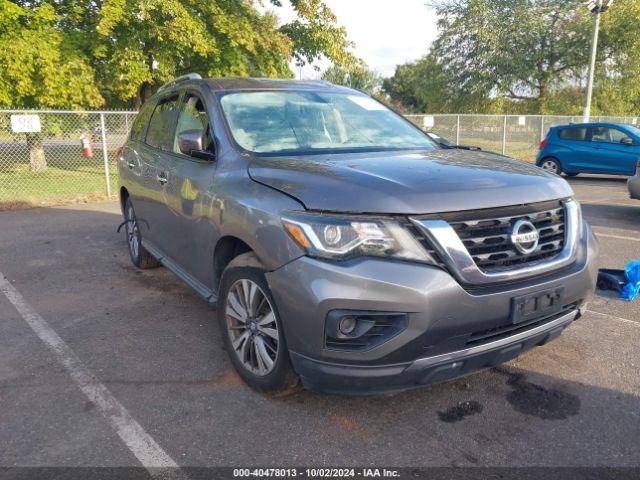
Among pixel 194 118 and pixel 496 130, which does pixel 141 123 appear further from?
pixel 496 130

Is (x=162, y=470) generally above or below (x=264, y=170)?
below

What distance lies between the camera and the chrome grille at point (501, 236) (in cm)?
251

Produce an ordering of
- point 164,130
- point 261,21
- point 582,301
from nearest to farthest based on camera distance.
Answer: point 582,301, point 164,130, point 261,21

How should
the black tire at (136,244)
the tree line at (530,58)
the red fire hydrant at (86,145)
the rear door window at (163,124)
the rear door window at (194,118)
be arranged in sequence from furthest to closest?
the tree line at (530,58) < the red fire hydrant at (86,145) < the black tire at (136,244) < the rear door window at (163,124) < the rear door window at (194,118)

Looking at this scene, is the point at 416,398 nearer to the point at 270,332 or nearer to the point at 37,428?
the point at 270,332

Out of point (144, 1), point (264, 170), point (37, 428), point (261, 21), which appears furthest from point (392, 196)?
point (261, 21)

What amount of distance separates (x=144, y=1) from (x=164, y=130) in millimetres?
10118

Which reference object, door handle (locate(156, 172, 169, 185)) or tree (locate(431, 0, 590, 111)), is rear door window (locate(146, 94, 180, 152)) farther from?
tree (locate(431, 0, 590, 111))

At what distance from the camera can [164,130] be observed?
184 inches

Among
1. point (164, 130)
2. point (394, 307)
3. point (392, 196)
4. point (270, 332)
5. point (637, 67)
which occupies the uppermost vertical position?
point (637, 67)

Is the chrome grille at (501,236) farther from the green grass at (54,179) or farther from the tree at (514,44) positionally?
the tree at (514,44)

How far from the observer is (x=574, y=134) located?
1445cm

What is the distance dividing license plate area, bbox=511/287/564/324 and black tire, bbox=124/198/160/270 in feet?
13.0

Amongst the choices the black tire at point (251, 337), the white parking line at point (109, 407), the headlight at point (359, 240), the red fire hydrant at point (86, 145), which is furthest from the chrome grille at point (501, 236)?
the red fire hydrant at point (86, 145)
